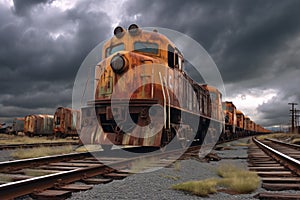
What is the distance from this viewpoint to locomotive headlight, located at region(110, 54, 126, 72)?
8.41m

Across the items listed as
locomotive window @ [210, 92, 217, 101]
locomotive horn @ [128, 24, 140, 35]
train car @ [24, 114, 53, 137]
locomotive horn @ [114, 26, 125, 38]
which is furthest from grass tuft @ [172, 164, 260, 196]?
train car @ [24, 114, 53, 137]

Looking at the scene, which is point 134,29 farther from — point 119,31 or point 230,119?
point 230,119

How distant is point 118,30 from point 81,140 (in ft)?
12.2

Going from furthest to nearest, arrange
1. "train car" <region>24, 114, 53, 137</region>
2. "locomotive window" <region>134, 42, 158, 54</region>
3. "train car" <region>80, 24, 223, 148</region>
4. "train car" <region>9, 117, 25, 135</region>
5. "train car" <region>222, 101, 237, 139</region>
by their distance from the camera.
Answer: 1. "train car" <region>9, 117, 25, 135</region>
2. "train car" <region>24, 114, 53, 137</region>
3. "train car" <region>222, 101, 237, 139</region>
4. "locomotive window" <region>134, 42, 158, 54</region>
5. "train car" <region>80, 24, 223, 148</region>

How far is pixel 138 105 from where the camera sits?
319 inches

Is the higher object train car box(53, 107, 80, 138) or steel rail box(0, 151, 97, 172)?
train car box(53, 107, 80, 138)

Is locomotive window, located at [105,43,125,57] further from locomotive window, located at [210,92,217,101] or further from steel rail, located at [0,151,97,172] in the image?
locomotive window, located at [210,92,217,101]

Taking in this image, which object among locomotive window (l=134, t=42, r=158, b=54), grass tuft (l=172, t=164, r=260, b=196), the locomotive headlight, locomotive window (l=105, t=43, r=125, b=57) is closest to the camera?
grass tuft (l=172, t=164, r=260, b=196)

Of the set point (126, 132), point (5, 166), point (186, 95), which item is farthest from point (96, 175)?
point (186, 95)

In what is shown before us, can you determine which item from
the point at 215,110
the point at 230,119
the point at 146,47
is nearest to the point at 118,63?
the point at 146,47

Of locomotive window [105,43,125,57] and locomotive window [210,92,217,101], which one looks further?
locomotive window [210,92,217,101]

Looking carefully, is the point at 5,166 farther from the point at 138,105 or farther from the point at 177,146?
the point at 177,146

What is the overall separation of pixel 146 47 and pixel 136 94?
1.75 metres

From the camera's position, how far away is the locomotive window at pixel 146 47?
923 centimetres
